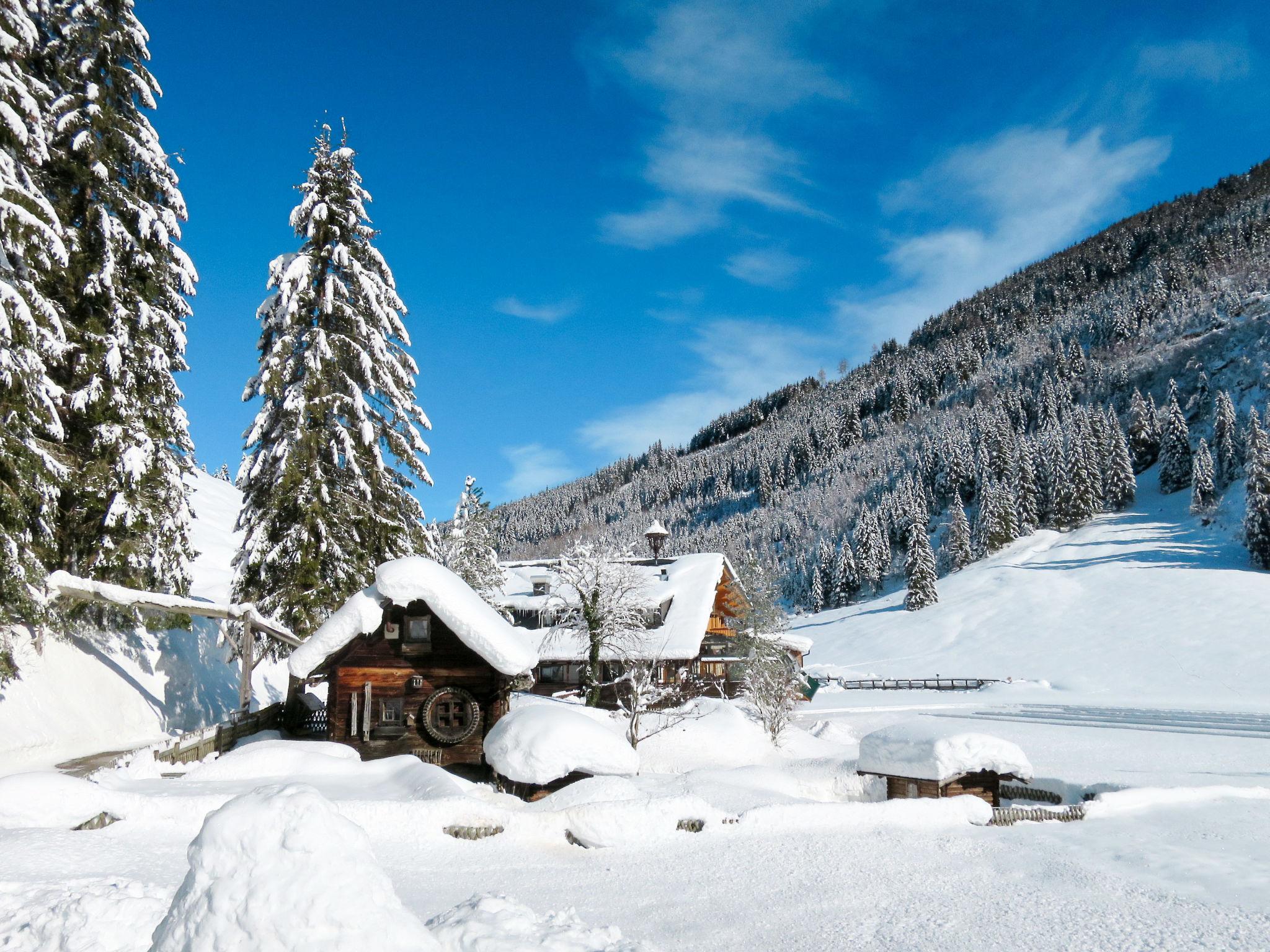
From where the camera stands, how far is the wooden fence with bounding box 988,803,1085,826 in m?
13.2

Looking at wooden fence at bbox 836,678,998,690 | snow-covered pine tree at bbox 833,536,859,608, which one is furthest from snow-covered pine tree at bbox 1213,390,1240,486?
wooden fence at bbox 836,678,998,690

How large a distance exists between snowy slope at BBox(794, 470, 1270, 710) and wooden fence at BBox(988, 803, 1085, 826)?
27.8 metres

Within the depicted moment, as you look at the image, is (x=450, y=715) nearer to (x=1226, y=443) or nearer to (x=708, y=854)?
(x=708, y=854)

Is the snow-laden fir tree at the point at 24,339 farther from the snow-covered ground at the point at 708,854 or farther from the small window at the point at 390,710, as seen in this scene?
the small window at the point at 390,710

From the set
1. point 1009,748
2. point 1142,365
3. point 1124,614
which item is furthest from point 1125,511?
point 1009,748

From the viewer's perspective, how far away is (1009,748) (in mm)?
15531

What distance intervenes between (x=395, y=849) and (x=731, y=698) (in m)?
28.4

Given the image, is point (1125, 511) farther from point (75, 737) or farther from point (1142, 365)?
point (75, 737)

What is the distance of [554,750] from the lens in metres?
14.3

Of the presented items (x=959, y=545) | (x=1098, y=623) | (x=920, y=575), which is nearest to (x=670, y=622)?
(x=1098, y=623)

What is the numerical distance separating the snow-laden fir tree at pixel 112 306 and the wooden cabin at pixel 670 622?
16885mm

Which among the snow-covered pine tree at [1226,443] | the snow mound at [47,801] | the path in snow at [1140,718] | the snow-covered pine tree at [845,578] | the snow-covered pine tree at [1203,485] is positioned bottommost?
the path in snow at [1140,718]

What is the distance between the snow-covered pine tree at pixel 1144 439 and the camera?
316ft

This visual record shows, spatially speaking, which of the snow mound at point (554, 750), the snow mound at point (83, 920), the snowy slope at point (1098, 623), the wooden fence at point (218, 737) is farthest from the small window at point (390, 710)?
the snowy slope at point (1098, 623)
